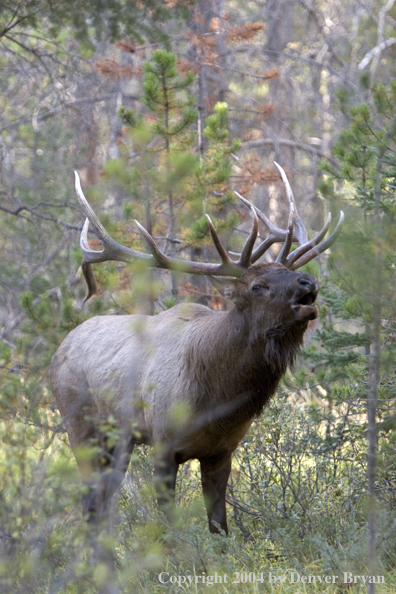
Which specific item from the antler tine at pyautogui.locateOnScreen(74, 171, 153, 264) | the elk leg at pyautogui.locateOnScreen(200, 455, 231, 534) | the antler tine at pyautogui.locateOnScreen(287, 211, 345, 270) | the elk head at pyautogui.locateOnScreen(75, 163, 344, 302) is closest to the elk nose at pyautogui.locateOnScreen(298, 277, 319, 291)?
the elk head at pyautogui.locateOnScreen(75, 163, 344, 302)

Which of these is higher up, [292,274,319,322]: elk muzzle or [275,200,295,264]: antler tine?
[275,200,295,264]: antler tine

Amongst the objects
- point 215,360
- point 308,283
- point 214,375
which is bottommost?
point 214,375

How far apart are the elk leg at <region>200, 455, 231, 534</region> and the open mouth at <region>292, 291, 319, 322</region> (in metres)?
1.30

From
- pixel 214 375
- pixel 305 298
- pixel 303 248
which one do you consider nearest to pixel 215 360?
pixel 214 375

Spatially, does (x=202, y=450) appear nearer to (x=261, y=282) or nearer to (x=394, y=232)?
(x=261, y=282)

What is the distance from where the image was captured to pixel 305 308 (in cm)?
434

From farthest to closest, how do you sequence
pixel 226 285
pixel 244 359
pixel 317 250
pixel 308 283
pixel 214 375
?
pixel 317 250 → pixel 226 285 → pixel 214 375 → pixel 244 359 → pixel 308 283

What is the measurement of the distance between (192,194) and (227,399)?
2349mm

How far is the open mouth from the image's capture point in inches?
170

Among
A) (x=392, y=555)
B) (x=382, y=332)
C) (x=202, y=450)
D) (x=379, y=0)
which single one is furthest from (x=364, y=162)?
(x=379, y=0)

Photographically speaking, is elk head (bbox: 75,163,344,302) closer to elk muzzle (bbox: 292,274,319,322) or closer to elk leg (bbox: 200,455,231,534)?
elk muzzle (bbox: 292,274,319,322)

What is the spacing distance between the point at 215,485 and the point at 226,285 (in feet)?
4.79

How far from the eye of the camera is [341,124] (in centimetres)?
1329

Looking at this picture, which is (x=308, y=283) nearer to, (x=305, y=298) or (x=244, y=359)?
(x=305, y=298)
